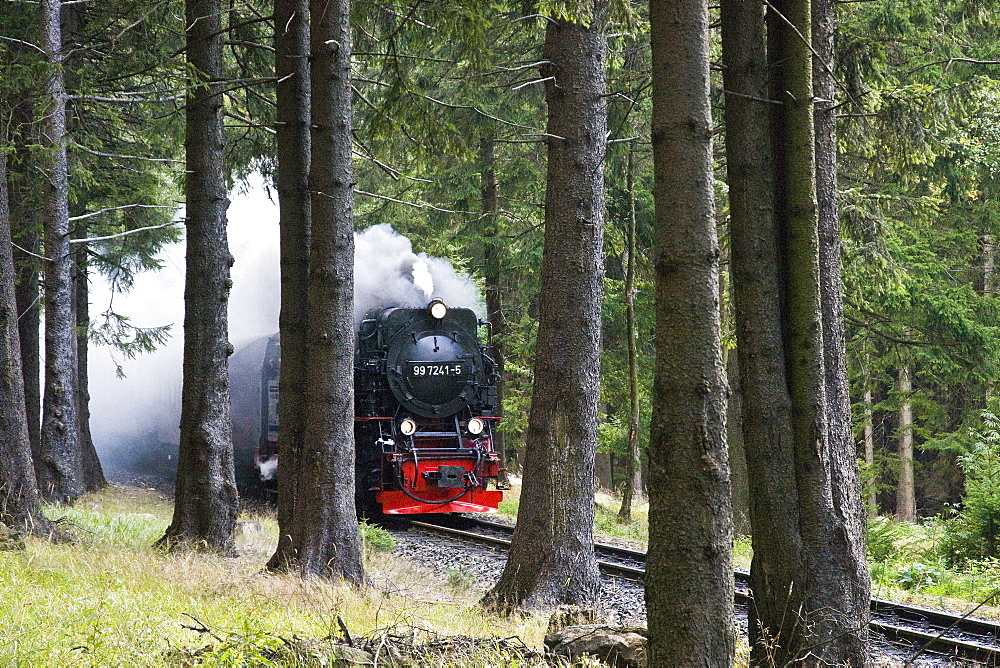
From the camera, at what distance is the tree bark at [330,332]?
26.2 feet

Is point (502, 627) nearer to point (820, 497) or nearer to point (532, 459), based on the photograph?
point (532, 459)

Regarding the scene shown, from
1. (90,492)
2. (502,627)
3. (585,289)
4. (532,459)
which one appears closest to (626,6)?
(585,289)

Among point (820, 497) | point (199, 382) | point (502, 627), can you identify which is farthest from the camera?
point (199, 382)

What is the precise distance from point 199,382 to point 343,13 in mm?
3944

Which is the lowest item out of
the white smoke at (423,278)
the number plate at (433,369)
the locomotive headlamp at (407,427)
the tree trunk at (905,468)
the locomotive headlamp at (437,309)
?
the tree trunk at (905,468)

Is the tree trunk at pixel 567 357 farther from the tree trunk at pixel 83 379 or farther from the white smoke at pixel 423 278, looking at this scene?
the tree trunk at pixel 83 379

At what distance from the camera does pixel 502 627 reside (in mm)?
6727

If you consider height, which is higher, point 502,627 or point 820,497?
point 820,497

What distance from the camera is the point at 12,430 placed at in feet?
27.9

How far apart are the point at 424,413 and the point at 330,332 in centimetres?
588

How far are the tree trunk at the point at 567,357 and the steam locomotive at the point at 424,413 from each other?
571 centimetres

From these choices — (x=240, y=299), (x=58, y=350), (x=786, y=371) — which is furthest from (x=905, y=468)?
(x=786, y=371)

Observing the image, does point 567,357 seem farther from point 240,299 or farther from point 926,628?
point 240,299

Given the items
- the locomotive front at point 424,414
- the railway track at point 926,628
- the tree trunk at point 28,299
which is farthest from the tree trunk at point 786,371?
the tree trunk at point 28,299
